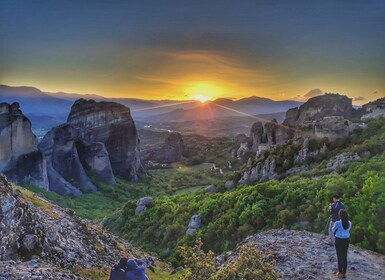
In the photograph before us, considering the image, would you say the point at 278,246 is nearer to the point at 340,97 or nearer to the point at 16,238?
the point at 16,238

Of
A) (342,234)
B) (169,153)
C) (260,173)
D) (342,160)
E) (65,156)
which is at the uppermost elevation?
(342,160)

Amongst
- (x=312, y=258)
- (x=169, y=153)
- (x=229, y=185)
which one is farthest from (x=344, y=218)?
(x=169, y=153)

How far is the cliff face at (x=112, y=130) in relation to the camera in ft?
305

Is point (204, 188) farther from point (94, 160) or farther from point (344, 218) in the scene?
point (344, 218)

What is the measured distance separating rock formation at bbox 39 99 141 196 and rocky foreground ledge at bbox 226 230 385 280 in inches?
2227

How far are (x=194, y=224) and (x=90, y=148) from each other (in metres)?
61.3

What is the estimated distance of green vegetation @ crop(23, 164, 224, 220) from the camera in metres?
59.3

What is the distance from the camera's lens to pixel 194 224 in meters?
27.6

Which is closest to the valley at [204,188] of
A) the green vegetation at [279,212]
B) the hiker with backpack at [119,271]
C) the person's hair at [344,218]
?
the green vegetation at [279,212]

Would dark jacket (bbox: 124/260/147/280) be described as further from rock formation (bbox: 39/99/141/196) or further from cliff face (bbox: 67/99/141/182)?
cliff face (bbox: 67/99/141/182)

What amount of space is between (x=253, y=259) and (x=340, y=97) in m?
101

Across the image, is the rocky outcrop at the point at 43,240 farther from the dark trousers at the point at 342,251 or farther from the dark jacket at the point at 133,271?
the dark trousers at the point at 342,251

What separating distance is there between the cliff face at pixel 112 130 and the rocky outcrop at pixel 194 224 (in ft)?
217

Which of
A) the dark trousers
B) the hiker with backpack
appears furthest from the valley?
the hiker with backpack
